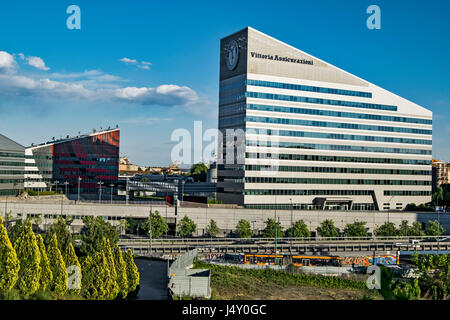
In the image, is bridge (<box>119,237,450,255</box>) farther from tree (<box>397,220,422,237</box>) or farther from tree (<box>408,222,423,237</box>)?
Answer: tree (<box>408,222,423,237</box>)

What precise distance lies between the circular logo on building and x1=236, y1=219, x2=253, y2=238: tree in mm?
34291

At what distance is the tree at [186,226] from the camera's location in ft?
256

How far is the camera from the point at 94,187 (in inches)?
5851

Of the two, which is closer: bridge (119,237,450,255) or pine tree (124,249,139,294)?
pine tree (124,249,139,294)

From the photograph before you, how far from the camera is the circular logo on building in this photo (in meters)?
92.2

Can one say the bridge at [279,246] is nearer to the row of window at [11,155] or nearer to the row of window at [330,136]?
the row of window at [330,136]

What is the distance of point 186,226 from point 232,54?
39.0m

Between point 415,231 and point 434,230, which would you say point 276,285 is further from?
point 434,230

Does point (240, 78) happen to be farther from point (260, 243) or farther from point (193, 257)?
point (193, 257)

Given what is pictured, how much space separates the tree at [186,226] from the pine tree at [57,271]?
46005 mm

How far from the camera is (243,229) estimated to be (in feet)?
256

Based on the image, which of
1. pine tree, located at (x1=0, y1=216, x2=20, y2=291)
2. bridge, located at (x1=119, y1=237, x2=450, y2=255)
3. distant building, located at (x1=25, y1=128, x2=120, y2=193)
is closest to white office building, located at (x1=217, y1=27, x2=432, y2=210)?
bridge, located at (x1=119, y1=237, x2=450, y2=255)

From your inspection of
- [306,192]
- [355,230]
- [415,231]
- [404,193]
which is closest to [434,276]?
[355,230]

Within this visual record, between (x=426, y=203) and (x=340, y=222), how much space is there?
35276 millimetres
